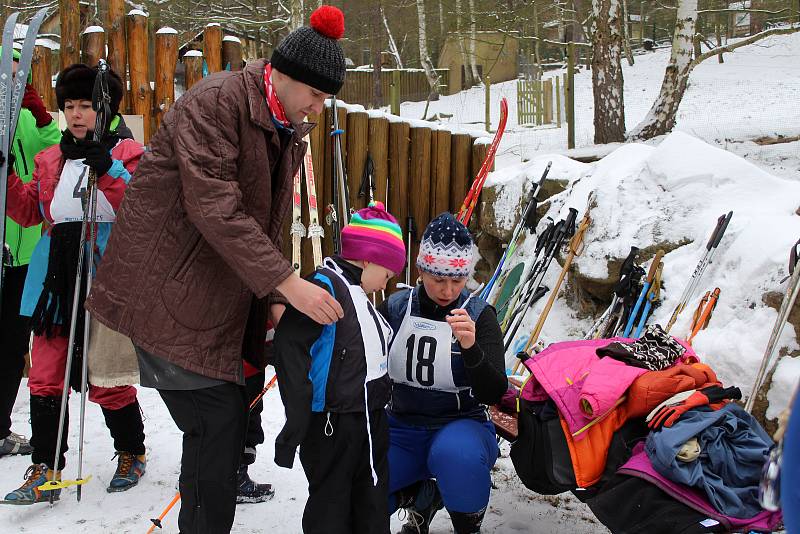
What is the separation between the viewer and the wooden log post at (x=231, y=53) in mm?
5418

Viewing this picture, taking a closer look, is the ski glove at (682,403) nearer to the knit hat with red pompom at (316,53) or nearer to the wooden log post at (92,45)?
the knit hat with red pompom at (316,53)

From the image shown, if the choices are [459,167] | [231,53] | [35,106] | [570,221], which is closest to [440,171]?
[459,167]

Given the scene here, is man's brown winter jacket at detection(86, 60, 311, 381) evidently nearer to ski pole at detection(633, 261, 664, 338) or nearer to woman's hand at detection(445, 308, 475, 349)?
woman's hand at detection(445, 308, 475, 349)

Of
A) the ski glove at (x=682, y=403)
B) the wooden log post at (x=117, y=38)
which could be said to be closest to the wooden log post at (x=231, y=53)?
the wooden log post at (x=117, y=38)

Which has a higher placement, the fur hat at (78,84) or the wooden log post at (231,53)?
the wooden log post at (231,53)

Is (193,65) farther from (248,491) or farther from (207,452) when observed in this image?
(207,452)

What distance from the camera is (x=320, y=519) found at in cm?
249

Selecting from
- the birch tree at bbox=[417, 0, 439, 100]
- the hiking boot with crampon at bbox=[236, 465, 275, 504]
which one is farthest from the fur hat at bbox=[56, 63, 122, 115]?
the birch tree at bbox=[417, 0, 439, 100]

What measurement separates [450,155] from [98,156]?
3.54 meters

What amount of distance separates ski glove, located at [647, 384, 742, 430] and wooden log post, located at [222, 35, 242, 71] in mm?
4024

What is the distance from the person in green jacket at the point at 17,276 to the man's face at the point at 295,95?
6.38 feet

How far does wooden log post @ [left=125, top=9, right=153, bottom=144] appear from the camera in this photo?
5.32 m

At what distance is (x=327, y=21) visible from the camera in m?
2.28

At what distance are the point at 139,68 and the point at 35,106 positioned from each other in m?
1.64
